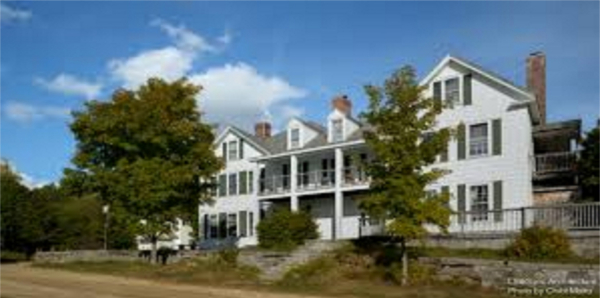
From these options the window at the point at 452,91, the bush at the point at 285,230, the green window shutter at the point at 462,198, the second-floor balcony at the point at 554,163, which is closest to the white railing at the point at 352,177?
the bush at the point at 285,230

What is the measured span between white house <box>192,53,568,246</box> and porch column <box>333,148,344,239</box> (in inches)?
2.1

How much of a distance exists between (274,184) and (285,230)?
877 centimetres

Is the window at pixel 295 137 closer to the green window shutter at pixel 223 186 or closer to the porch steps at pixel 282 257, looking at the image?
the green window shutter at pixel 223 186

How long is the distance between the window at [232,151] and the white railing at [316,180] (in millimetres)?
6676

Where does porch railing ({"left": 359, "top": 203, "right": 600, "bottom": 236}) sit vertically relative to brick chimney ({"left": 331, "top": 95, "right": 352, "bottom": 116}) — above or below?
below

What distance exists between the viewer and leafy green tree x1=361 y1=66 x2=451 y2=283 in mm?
32406

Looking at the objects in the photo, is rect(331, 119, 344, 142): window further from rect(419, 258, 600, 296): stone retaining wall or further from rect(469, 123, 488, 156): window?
rect(419, 258, 600, 296): stone retaining wall

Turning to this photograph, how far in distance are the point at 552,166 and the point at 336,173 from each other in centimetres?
1263

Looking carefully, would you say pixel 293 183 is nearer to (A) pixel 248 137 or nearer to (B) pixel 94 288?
(A) pixel 248 137

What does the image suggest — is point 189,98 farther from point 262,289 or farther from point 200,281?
point 262,289

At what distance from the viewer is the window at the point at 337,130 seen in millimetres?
52844

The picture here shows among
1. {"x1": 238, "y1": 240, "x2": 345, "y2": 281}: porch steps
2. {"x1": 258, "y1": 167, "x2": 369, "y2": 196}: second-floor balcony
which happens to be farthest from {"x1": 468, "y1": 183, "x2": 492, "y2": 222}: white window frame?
{"x1": 258, "y1": 167, "x2": 369, "y2": 196}: second-floor balcony

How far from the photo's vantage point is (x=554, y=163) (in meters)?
43.1

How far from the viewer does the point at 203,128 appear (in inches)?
1886
